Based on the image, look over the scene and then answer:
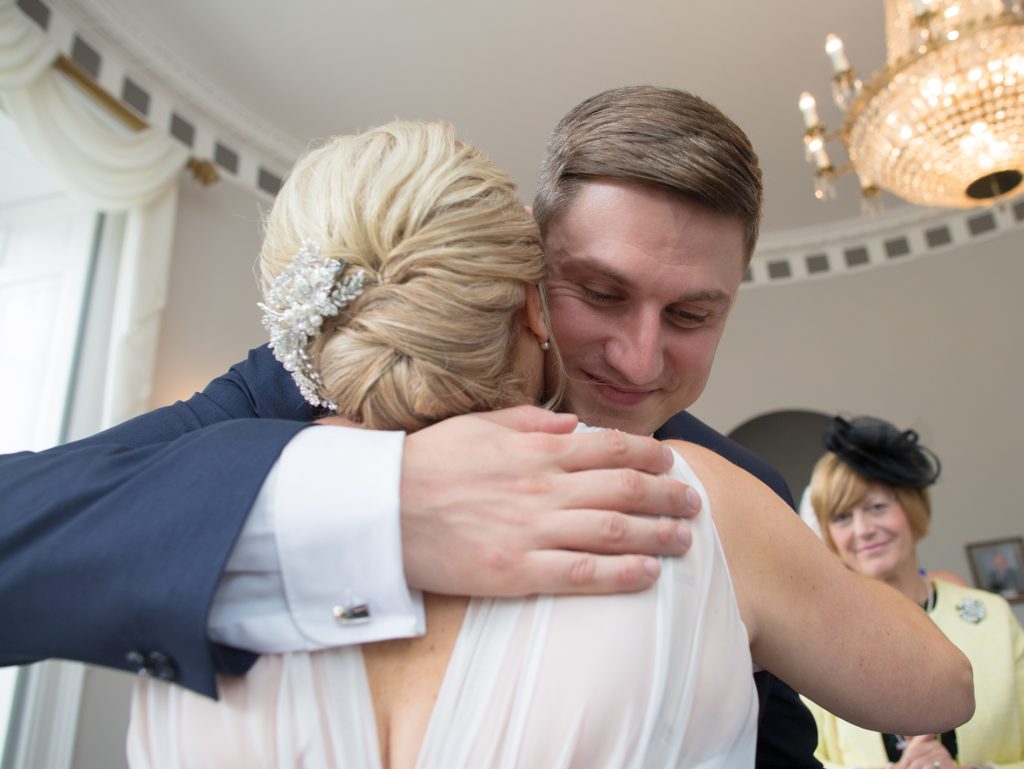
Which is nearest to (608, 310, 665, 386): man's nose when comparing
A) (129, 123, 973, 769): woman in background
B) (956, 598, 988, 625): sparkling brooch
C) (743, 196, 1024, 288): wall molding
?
(129, 123, 973, 769): woman in background

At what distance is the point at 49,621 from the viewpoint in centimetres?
80

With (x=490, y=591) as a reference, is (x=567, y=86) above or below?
above

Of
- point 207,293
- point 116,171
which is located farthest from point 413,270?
point 207,293

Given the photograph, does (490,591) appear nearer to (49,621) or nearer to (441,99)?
(49,621)

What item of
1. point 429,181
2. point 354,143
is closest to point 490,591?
point 429,181

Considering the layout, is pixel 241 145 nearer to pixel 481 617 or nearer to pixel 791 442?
pixel 481 617

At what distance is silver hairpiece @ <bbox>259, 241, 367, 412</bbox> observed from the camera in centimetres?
94

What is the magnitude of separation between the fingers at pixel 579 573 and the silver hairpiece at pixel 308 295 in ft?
1.15

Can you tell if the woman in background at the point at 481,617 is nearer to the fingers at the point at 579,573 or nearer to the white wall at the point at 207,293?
the fingers at the point at 579,573

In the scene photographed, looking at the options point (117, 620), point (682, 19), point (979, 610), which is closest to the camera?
point (117, 620)

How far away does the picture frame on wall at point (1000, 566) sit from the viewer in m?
6.80

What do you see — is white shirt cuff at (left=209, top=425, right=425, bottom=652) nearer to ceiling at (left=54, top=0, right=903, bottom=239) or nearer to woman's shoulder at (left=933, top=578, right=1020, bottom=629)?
woman's shoulder at (left=933, top=578, right=1020, bottom=629)

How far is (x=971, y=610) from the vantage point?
3129 millimetres

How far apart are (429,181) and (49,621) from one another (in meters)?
0.62
